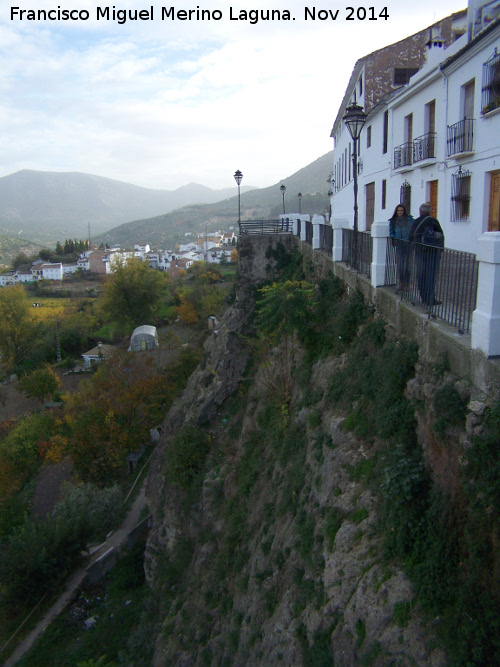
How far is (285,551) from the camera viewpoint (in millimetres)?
6125

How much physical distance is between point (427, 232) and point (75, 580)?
1558cm

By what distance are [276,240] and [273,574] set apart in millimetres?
12048

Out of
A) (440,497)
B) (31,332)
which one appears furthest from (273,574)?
(31,332)

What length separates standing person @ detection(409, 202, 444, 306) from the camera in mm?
5227

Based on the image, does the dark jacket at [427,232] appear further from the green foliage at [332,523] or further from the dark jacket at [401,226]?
the green foliage at [332,523]

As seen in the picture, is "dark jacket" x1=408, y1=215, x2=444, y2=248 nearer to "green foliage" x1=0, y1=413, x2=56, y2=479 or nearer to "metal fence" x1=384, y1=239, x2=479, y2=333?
"metal fence" x1=384, y1=239, x2=479, y2=333

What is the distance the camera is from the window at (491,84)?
30.2ft

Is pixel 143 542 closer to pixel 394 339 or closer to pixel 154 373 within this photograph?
pixel 154 373

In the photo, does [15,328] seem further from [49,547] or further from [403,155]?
[403,155]

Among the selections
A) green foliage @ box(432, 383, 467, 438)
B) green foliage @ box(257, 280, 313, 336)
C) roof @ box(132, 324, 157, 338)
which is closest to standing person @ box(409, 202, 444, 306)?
green foliage @ box(432, 383, 467, 438)

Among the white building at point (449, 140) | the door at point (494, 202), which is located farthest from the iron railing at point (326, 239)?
the door at point (494, 202)

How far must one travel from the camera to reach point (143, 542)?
53.1 ft

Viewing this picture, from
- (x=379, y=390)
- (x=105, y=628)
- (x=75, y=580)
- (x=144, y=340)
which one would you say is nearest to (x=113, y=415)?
(x=75, y=580)

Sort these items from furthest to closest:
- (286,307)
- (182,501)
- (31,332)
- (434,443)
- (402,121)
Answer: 1. (31,332)
2. (402,121)
3. (182,501)
4. (286,307)
5. (434,443)
